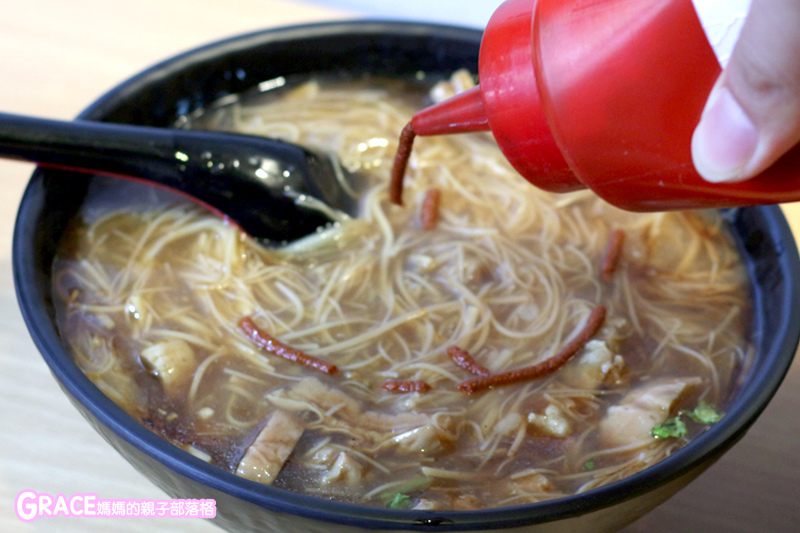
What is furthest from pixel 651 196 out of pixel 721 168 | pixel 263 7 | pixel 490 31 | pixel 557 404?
pixel 263 7

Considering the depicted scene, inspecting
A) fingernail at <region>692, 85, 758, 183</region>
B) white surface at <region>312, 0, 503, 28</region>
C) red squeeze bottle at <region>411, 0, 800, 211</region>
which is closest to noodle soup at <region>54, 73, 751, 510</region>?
red squeeze bottle at <region>411, 0, 800, 211</region>

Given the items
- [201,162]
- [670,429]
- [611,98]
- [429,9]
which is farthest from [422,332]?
[429,9]

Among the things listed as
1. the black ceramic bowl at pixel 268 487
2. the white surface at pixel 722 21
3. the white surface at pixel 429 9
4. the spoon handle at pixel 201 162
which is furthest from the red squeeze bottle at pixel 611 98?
the white surface at pixel 429 9

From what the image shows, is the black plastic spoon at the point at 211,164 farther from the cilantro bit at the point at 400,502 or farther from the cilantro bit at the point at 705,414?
the cilantro bit at the point at 705,414

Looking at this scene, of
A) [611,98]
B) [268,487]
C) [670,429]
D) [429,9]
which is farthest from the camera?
[429,9]

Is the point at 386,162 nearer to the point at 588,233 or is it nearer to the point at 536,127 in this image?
the point at 588,233

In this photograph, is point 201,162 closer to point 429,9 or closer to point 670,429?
point 670,429
